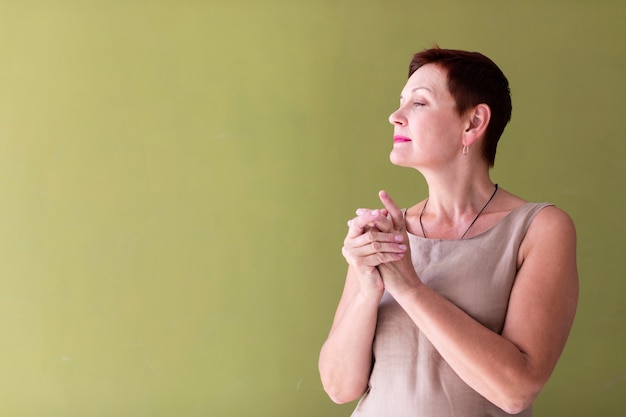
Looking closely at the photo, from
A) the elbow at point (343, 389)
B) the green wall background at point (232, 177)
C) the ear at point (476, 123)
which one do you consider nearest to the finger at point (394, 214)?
the ear at point (476, 123)

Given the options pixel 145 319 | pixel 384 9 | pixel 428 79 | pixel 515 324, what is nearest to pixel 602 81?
pixel 384 9

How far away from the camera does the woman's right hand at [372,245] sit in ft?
4.24

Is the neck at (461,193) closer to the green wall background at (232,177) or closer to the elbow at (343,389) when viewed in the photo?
the elbow at (343,389)

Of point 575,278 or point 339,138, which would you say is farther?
point 339,138

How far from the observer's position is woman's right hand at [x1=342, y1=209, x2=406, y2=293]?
50.9 inches

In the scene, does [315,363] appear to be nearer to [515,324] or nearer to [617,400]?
[617,400]

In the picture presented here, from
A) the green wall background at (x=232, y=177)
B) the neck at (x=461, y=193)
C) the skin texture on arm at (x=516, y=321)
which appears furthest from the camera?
the green wall background at (x=232, y=177)

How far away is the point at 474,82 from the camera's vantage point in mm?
1450

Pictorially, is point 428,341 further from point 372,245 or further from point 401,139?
point 401,139

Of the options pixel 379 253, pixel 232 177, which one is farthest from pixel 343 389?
pixel 232 177

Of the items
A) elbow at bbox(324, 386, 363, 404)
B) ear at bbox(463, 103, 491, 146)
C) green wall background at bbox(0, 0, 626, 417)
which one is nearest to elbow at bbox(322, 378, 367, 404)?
elbow at bbox(324, 386, 363, 404)

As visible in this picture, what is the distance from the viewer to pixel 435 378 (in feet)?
4.36

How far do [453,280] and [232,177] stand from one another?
3.59 feet

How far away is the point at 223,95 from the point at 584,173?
112 centimetres
